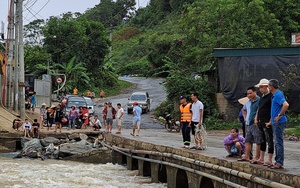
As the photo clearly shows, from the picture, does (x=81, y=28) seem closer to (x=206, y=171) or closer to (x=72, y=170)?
(x=72, y=170)

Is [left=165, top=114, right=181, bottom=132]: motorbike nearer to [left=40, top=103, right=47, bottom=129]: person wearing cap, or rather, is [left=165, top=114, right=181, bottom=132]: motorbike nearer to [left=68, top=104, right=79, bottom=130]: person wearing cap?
[left=68, top=104, right=79, bottom=130]: person wearing cap

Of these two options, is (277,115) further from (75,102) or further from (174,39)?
(174,39)

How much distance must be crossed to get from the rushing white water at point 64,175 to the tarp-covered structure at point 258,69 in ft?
37.4

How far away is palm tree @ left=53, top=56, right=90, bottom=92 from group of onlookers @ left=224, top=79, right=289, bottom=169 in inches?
1604

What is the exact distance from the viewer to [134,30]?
93.6m

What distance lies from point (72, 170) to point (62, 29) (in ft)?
122

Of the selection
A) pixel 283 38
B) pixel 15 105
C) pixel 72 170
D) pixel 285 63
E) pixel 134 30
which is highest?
pixel 134 30

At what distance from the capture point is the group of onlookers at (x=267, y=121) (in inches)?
374

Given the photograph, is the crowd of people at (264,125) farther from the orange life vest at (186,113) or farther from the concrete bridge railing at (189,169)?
the orange life vest at (186,113)

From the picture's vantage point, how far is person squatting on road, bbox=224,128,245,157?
12.5 meters

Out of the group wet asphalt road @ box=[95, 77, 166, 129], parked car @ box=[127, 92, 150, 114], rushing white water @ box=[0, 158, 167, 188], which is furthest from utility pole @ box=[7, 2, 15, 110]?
rushing white water @ box=[0, 158, 167, 188]

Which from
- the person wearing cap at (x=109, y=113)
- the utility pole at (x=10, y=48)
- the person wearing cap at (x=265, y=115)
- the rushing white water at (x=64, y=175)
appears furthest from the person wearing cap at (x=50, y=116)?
the person wearing cap at (x=265, y=115)

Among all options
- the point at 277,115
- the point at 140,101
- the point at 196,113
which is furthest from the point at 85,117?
the point at 277,115

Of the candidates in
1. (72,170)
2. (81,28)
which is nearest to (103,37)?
(81,28)
